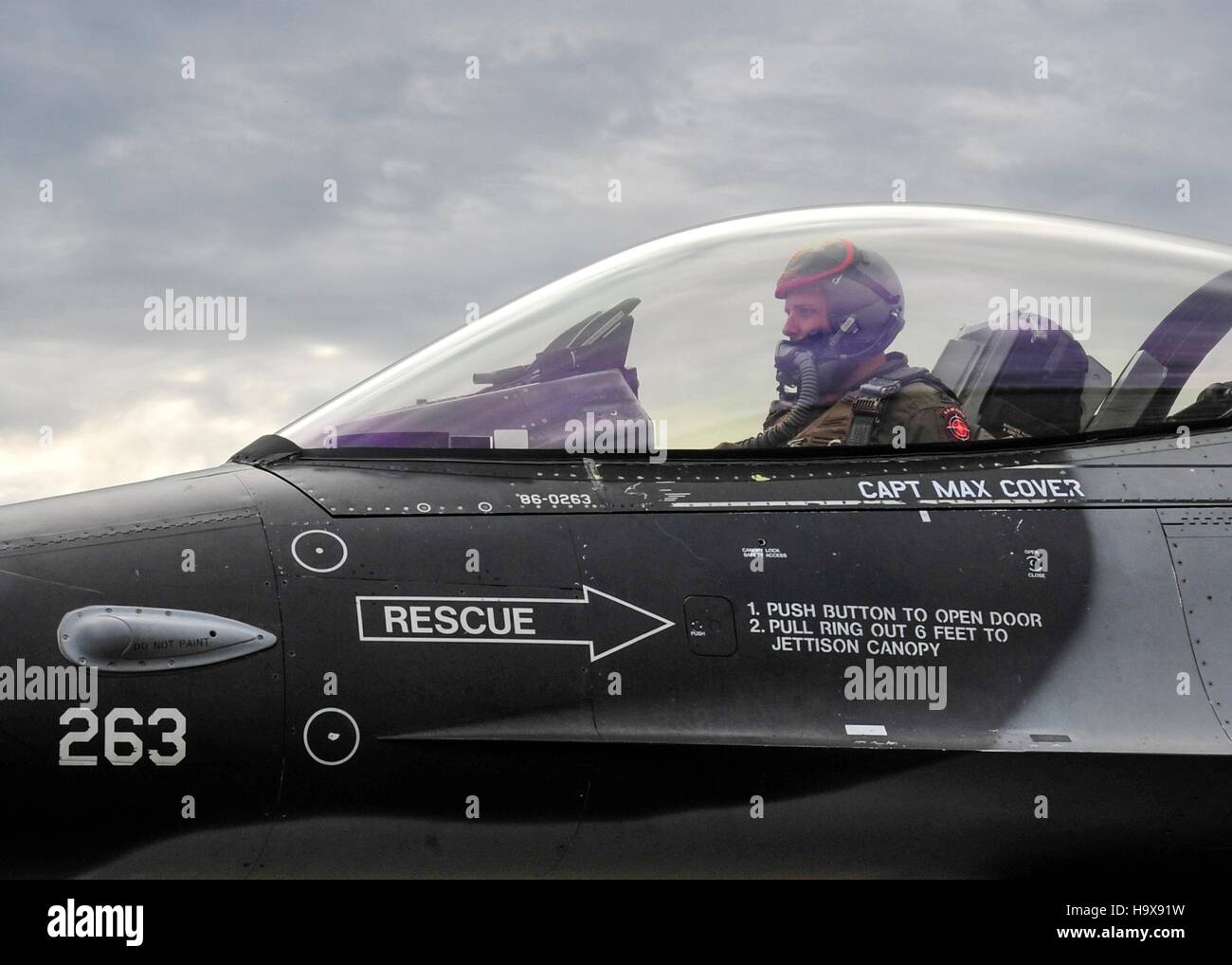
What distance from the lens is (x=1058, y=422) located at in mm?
4781

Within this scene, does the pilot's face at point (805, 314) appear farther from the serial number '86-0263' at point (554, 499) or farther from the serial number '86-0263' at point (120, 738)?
the serial number '86-0263' at point (120, 738)

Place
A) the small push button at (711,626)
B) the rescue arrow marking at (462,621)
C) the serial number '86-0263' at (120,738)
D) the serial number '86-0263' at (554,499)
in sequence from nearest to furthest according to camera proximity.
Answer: the serial number '86-0263' at (120,738) < the rescue arrow marking at (462,621) < the small push button at (711,626) < the serial number '86-0263' at (554,499)

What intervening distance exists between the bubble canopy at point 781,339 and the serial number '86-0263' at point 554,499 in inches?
10.3

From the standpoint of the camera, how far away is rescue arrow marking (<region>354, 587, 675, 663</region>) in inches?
150

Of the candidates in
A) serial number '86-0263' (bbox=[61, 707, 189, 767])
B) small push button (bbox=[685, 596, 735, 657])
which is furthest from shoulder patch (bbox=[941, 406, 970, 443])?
serial number '86-0263' (bbox=[61, 707, 189, 767])

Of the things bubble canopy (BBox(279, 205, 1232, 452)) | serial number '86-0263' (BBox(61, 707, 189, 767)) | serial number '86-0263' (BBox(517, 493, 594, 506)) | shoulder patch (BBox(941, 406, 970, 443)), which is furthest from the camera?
shoulder patch (BBox(941, 406, 970, 443))

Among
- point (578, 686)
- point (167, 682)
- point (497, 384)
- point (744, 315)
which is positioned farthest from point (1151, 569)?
point (167, 682)

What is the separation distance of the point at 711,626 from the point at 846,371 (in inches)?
48.1

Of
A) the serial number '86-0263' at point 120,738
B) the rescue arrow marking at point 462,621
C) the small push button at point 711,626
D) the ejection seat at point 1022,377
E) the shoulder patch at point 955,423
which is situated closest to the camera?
the serial number '86-0263' at point 120,738

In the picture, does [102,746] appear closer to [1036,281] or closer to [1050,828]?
[1050,828]

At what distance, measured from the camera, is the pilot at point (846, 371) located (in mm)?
4629

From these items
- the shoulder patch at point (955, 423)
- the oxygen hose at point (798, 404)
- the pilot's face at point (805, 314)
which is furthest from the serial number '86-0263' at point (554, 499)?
the shoulder patch at point (955, 423)

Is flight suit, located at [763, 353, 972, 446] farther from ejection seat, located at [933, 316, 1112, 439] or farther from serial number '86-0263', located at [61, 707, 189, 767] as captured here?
serial number '86-0263', located at [61, 707, 189, 767]

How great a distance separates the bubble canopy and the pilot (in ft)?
0.19
